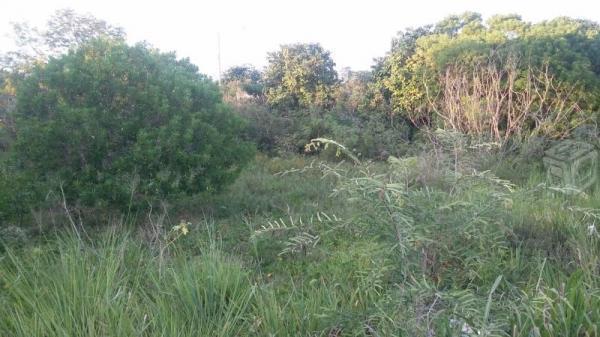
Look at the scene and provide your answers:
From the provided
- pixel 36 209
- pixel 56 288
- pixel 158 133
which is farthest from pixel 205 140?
pixel 56 288

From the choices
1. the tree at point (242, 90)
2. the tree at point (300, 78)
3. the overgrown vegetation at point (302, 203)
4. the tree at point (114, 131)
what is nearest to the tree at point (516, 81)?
the overgrown vegetation at point (302, 203)

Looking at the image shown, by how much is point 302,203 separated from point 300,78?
281 inches

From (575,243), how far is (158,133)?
3668 millimetres

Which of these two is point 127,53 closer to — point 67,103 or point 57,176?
point 67,103

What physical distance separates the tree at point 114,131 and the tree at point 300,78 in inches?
268

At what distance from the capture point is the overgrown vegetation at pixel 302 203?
2434 millimetres

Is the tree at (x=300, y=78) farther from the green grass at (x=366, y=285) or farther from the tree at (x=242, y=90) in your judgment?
the green grass at (x=366, y=285)

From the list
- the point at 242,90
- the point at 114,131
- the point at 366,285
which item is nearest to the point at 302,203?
the point at 114,131

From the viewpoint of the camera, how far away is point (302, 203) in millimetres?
6020

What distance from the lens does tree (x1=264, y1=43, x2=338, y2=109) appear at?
12602 millimetres

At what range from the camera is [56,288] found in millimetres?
2611

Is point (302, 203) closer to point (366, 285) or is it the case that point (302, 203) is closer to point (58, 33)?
point (366, 285)

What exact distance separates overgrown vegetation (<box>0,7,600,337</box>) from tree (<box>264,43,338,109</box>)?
61cm

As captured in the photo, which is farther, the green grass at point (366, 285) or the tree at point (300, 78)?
the tree at point (300, 78)
